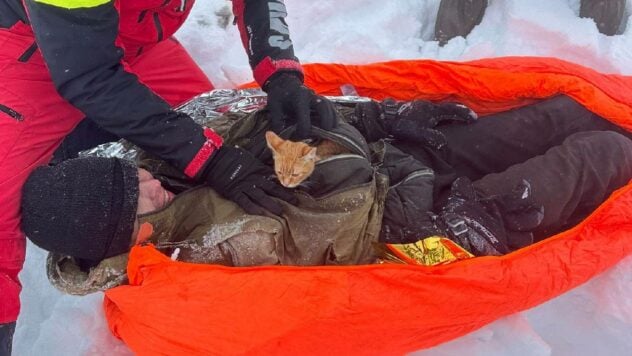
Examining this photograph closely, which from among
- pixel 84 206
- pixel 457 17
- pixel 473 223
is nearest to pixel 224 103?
pixel 84 206

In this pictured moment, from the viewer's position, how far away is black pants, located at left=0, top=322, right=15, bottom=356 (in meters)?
1.42

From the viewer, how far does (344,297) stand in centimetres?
128

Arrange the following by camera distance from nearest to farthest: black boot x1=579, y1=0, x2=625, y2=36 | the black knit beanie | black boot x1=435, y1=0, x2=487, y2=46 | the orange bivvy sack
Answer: the black knit beanie, the orange bivvy sack, black boot x1=579, y1=0, x2=625, y2=36, black boot x1=435, y1=0, x2=487, y2=46

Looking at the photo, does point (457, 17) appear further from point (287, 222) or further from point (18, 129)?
point (18, 129)

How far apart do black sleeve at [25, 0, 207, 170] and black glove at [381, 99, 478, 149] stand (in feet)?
1.94

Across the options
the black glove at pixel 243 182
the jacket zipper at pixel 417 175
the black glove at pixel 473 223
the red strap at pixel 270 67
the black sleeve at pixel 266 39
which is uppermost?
the black sleeve at pixel 266 39

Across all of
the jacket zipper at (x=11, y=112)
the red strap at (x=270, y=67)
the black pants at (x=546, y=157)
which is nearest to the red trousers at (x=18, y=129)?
the jacket zipper at (x=11, y=112)

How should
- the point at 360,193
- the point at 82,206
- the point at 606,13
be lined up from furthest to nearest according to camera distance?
the point at 606,13 < the point at 360,193 < the point at 82,206

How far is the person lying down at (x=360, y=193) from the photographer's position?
1188 millimetres

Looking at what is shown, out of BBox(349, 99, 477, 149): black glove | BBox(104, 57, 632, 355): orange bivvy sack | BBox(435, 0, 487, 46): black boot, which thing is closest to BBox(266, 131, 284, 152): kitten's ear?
BBox(104, 57, 632, 355): orange bivvy sack

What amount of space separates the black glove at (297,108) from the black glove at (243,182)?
0.55ft

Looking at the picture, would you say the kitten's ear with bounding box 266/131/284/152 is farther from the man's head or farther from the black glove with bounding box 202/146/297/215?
the man's head

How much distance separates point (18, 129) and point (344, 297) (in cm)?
97

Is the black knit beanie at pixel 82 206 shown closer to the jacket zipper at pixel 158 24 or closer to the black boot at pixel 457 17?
the jacket zipper at pixel 158 24
